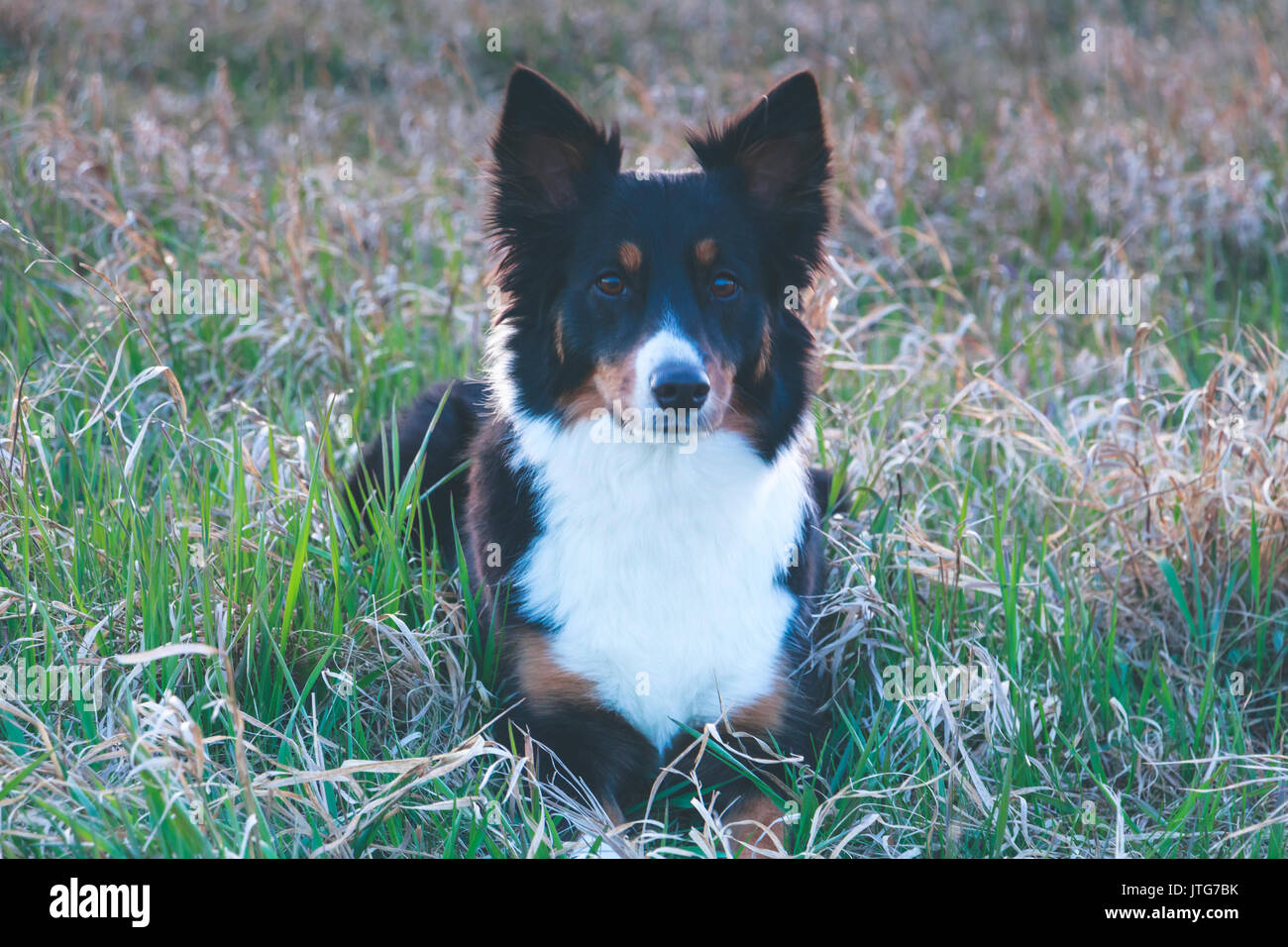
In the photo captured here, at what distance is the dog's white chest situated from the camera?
2961 millimetres

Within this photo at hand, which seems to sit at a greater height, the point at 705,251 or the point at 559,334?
the point at 705,251

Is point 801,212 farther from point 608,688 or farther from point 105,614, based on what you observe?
point 105,614

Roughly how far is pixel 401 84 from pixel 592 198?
6.58 meters

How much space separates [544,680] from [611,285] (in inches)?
40.8

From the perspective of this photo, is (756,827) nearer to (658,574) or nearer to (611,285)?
(658,574)

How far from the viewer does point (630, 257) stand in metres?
2.98

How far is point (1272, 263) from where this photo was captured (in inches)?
230

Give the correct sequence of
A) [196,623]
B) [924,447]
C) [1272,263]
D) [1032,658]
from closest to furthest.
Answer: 1. [196,623]
2. [1032,658]
3. [924,447]
4. [1272,263]

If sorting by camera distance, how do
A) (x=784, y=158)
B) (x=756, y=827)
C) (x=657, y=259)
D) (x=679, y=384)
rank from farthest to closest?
(x=784, y=158) → (x=657, y=259) → (x=756, y=827) → (x=679, y=384)

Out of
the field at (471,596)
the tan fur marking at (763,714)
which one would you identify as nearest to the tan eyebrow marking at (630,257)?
the field at (471,596)

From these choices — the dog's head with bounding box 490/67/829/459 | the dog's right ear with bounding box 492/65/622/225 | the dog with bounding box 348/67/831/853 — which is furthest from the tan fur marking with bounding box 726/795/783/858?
the dog's right ear with bounding box 492/65/622/225

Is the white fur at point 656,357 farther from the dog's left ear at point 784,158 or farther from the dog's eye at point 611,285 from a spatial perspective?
the dog's left ear at point 784,158

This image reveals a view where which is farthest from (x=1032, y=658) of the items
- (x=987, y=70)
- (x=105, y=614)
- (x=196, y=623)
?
(x=987, y=70)

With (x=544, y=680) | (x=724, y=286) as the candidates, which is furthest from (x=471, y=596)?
(x=724, y=286)
